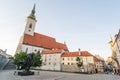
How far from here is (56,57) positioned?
46.9m

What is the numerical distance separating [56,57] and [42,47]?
Answer: 40.0 feet

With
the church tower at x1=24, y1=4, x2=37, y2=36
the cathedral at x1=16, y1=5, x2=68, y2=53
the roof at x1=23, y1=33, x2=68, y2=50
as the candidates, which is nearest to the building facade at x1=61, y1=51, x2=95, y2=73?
the roof at x1=23, y1=33, x2=68, y2=50

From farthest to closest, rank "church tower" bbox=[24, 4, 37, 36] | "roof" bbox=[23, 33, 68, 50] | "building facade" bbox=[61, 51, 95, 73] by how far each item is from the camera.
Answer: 1. "church tower" bbox=[24, 4, 37, 36]
2. "roof" bbox=[23, 33, 68, 50]
3. "building facade" bbox=[61, 51, 95, 73]

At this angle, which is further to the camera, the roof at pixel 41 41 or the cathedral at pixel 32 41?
the roof at pixel 41 41

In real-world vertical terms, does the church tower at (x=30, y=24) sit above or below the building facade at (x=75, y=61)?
above

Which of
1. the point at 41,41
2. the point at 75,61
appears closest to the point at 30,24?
the point at 41,41

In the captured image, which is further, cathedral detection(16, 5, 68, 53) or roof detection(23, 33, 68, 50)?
roof detection(23, 33, 68, 50)

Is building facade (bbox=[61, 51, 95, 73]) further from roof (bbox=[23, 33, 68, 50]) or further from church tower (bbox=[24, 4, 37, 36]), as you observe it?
church tower (bbox=[24, 4, 37, 36])

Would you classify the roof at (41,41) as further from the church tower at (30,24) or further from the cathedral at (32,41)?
the church tower at (30,24)

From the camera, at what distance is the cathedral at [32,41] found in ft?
161

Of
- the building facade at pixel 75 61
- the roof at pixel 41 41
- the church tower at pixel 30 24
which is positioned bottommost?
the building facade at pixel 75 61

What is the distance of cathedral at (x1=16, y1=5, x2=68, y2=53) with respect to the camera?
49.1m

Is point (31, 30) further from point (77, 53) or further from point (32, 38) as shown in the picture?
point (77, 53)

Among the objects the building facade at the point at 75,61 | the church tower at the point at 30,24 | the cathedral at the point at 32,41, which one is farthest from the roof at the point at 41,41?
the building facade at the point at 75,61
